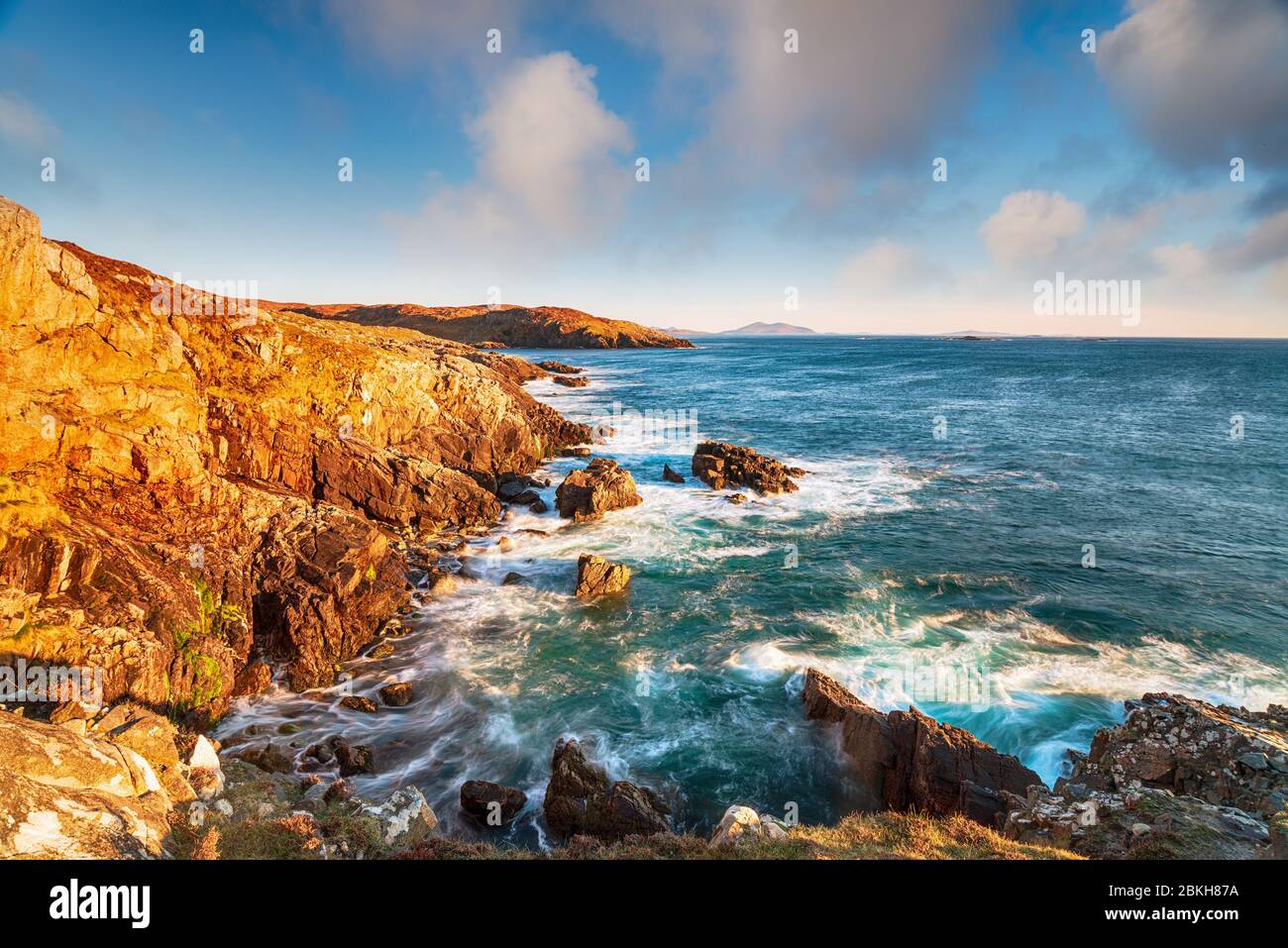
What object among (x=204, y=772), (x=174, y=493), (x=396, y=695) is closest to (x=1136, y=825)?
(x=204, y=772)

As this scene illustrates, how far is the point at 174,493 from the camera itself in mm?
18281

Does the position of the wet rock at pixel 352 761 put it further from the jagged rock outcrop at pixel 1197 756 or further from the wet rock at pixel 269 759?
the jagged rock outcrop at pixel 1197 756

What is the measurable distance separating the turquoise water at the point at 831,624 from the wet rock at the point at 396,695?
0.29m

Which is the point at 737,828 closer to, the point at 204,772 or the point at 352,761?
the point at 204,772

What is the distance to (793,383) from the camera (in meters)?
97.8

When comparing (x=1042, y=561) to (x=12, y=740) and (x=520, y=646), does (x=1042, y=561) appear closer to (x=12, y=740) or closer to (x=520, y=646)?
(x=520, y=646)

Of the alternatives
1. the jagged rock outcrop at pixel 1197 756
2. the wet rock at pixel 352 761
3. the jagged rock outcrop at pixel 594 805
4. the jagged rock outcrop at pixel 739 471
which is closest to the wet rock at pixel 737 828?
the jagged rock outcrop at pixel 594 805

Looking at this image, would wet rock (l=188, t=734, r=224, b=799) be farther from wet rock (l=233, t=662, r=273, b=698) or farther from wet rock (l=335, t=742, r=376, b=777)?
wet rock (l=233, t=662, r=273, b=698)

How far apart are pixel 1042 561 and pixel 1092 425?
41476 mm

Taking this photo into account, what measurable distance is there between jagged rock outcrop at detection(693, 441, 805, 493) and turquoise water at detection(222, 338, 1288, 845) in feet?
4.60

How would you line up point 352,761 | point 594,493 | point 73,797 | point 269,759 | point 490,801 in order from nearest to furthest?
point 73,797
point 490,801
point 269,759
point 352,761
point 594,493

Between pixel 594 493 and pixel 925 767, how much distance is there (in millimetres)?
22456

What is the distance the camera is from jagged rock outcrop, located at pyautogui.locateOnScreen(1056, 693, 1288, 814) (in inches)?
433
